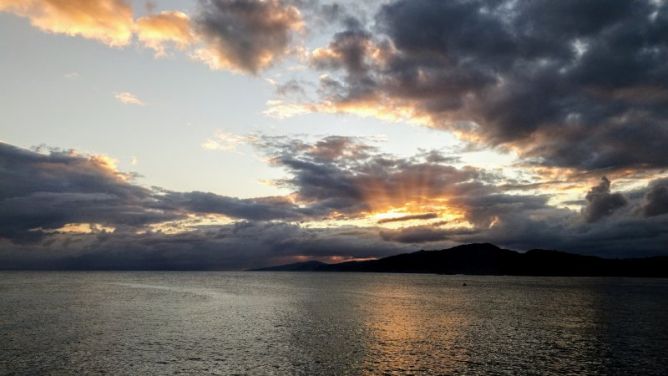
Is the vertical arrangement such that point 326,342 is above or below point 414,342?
above

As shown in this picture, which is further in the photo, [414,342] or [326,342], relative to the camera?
[414,342]

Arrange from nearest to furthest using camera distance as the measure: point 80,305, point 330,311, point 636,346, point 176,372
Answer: point 176,372
point 636,346
point 330,311
point 80,305

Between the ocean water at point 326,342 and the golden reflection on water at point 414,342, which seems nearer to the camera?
the ocean water at point 326,342

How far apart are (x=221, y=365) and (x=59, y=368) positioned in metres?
19.0

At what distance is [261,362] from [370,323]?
44124mm

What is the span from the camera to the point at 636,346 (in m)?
71.4

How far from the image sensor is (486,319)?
4291 inches

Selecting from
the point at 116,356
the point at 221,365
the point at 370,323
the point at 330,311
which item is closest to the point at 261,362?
the point at 221,365

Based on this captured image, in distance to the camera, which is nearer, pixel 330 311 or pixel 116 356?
pixel 116 356

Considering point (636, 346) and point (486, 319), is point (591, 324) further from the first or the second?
point (636, 346)

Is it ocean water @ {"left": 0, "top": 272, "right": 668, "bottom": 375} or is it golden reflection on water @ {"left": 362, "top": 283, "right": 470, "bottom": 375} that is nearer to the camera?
ocean water @ {"left": 0, "top": 272, "right": 668, "bottom": 375}

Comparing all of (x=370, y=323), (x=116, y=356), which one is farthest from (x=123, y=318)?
(x=370, y=323)

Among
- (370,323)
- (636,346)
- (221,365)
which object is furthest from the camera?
(370,323)

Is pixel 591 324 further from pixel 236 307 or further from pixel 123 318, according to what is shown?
pixel 123 318
